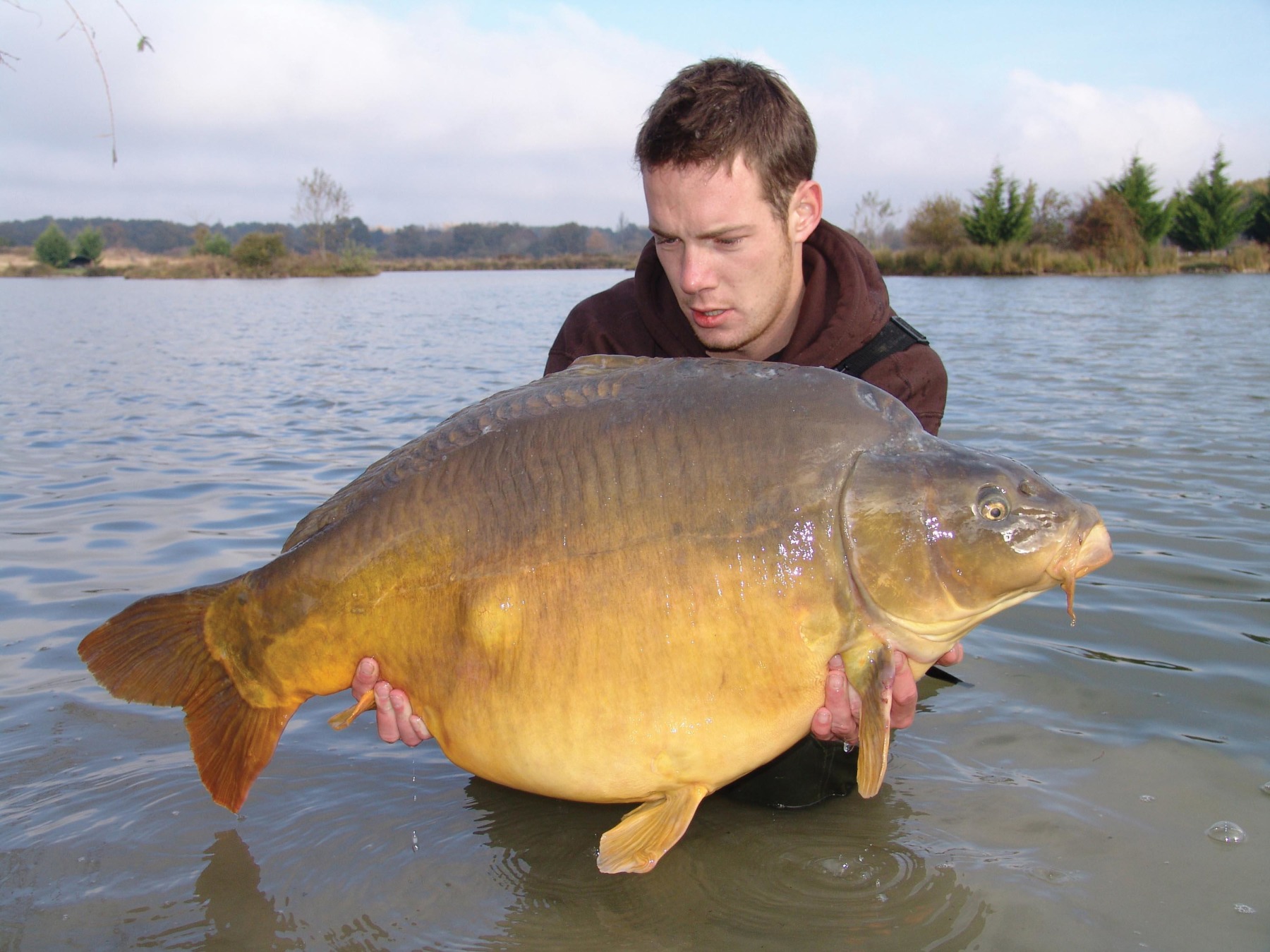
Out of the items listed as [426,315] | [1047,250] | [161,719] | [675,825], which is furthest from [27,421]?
[1047,250]

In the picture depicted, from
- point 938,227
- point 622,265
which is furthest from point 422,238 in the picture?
point 938,227

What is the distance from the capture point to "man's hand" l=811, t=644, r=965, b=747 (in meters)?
2.06

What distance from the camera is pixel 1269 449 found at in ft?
22.6

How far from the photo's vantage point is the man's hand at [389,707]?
222cm

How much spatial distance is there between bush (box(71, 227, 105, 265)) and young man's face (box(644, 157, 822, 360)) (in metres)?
76.6

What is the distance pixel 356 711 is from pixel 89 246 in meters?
77.5

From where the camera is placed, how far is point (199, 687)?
2.29 m

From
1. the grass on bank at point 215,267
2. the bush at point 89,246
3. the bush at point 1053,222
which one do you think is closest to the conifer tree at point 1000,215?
the bush at point 1053,222

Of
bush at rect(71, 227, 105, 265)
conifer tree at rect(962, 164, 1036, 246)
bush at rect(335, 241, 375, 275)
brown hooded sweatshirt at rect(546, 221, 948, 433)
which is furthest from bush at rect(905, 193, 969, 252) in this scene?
bush at rect(71, 227, 105, 265)

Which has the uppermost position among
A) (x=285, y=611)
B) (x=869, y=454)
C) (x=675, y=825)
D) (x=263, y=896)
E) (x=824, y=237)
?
(x=824, y=237)

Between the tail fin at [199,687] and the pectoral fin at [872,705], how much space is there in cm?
130

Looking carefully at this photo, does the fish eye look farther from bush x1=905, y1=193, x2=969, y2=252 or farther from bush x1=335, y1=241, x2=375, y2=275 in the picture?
bush x1=335, y1=241, x2=375, y2=275

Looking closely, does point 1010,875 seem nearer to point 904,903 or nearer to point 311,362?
point 904,903

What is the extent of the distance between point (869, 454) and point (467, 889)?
1.50 m
